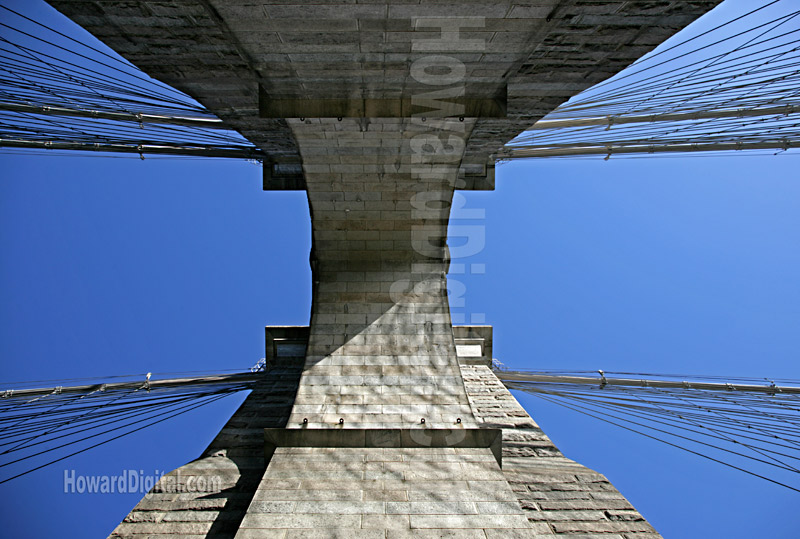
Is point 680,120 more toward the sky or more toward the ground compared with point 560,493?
more toward the sky

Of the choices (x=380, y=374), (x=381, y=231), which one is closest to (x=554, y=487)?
(x=380, y=374)

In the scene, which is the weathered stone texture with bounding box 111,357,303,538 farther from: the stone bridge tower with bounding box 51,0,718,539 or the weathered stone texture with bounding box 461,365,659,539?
the weathered stone texture with bounding box 461,365,659,539

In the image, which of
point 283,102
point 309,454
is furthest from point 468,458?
point 283,102

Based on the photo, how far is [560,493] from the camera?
958 cm

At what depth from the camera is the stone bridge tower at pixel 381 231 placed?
7531 millimetres

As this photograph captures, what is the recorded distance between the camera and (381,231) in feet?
45.8

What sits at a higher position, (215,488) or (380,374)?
(380,374)

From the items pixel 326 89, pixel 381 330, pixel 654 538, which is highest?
pixel 326 89

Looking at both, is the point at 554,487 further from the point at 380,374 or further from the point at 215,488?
the point at 215,488

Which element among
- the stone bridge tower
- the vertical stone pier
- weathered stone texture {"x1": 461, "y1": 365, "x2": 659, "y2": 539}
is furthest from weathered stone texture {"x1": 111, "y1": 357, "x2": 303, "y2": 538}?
weathered stone texture {"x1": 461, "y1": 365, "x2": 659, "y2": 539}

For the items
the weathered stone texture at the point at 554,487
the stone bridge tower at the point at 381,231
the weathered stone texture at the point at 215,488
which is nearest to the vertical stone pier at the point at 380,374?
the stone bridge tower at the point at 381,231

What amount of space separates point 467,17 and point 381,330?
833 cm

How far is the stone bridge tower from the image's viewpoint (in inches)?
297

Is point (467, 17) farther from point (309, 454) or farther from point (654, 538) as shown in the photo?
A: point (654, 538)
